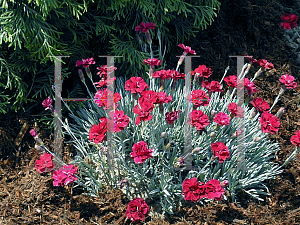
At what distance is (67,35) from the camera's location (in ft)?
11.6

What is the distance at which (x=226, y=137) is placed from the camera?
3.08 metres

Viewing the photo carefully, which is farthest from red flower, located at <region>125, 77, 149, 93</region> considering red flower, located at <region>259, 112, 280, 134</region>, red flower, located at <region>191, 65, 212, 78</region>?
red flower, located at <region>259, 112, 280, 134</region>

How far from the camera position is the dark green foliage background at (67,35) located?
10.1ft

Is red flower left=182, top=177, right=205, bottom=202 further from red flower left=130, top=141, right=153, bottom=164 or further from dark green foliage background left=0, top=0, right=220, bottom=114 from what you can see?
dark green foliage background left=0, top=0, right=220, bottom=114

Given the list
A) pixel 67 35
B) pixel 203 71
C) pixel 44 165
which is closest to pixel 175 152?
pixel 203 71

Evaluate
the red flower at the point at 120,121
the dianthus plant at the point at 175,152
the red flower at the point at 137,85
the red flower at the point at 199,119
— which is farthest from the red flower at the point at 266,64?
the red flower at the point at 120,121

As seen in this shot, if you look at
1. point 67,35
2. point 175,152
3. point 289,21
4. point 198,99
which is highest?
point 289,21

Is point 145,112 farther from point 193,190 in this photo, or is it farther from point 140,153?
point 193,190

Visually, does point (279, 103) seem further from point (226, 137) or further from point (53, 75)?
point (53, 75)

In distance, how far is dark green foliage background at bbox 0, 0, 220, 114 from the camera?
3066 mm

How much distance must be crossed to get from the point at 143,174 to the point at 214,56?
72.5 inches

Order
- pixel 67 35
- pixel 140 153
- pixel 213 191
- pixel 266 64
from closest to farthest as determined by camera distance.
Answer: pixel 140 153, pixel 213 191, pixel 266 64, pixel 67 35

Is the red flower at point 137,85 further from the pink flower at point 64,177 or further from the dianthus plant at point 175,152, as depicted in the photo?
the pink flower at point 64,177

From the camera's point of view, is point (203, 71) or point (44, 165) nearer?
point (44, 165)
